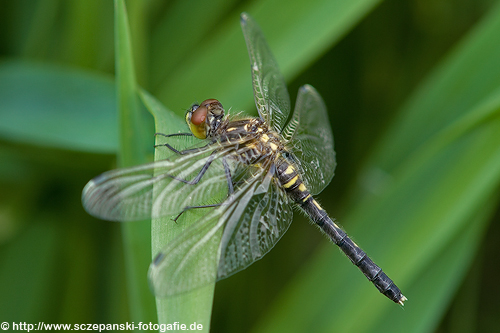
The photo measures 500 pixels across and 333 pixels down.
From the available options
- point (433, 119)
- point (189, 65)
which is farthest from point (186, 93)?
point (433, 119)

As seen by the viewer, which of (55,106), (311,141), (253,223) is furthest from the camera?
(311,141)

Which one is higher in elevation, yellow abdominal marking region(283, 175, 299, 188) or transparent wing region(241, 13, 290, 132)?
transparent wing region(241, 13, 290, 132)

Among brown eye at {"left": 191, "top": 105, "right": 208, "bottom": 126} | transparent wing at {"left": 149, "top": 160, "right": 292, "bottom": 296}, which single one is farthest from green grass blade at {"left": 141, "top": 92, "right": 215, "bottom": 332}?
brown eye at {"left": 191, "top": 105, "right": 208, "bottom": 126}

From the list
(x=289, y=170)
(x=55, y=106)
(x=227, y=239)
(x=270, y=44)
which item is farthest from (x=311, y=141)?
(x=55, y=106)

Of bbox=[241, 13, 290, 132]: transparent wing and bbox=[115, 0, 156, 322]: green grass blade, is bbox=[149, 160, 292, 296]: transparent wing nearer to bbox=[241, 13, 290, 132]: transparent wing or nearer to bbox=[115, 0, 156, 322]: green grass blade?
bbox=[115, 0, 156, 322]: green grass blade

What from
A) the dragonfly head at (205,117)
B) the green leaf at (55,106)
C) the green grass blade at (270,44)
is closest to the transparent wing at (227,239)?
the dragonfly head at (205,117)

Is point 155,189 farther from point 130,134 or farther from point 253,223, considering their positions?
point 253,223
